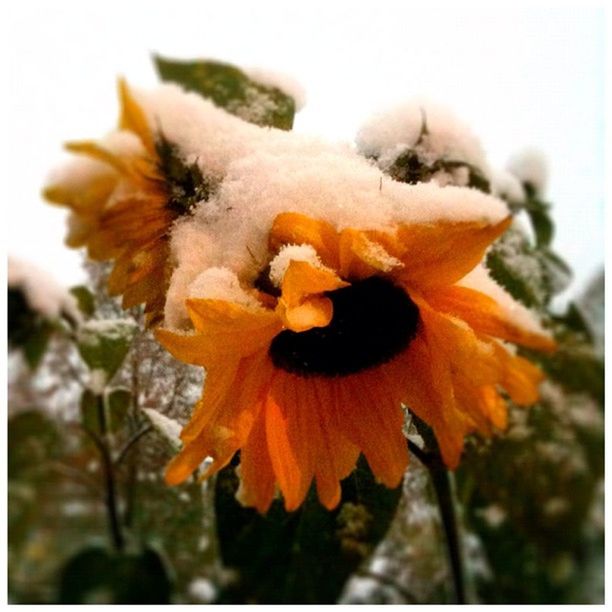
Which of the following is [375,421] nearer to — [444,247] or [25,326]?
[444,247]

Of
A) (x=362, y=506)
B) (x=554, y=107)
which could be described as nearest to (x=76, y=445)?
(x=362, y=506)

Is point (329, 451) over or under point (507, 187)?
under

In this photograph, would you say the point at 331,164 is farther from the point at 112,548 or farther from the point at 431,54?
the point at 112,548

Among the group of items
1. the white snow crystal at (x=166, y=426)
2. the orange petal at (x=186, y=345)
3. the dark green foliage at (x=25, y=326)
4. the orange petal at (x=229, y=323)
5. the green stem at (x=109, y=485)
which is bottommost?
the green stem at (x=109, y=485)

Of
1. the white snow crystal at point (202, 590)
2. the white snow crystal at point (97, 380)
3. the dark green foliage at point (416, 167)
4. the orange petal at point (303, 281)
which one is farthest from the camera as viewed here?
the white snow crystal at point (202, 590)

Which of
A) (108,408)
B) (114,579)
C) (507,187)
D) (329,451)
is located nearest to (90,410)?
(108,408)

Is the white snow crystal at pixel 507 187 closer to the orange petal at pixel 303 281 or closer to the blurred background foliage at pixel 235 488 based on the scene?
the blurred background foliage at pixel 235 488

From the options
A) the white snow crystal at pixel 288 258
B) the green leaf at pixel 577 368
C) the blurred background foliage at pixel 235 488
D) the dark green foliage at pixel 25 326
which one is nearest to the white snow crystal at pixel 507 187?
the blurred background foliage at pixel 235 488
